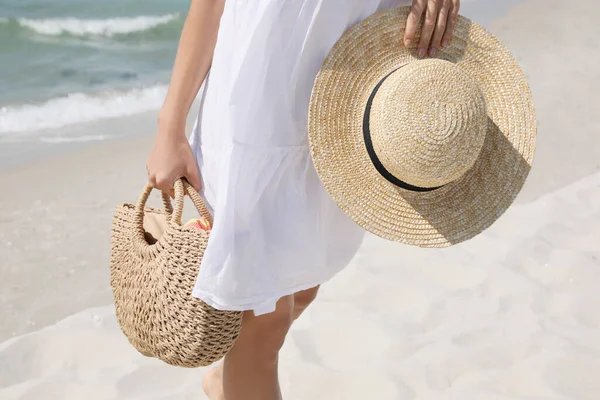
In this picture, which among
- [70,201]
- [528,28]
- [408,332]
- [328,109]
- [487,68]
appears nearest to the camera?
[328,109]

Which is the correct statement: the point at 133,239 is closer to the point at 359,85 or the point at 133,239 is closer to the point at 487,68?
the point at 359,85

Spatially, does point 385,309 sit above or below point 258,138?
below

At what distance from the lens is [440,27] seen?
1.51 meters

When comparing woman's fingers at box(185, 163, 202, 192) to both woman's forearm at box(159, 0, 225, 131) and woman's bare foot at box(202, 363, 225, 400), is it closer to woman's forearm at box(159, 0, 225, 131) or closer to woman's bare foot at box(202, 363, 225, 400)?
woman's forearm at box(159, 0, 225, 131)

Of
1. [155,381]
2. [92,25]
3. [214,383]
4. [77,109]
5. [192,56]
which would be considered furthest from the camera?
[92,25]

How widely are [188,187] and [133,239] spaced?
0.67 ft

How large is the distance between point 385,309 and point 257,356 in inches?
41.5

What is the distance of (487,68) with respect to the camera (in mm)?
1577

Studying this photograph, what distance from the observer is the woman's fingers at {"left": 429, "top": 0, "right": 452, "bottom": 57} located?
1499 mm

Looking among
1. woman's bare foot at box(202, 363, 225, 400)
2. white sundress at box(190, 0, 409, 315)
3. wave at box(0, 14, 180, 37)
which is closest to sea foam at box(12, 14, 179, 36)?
wave at box(0, 14, 180, 37)

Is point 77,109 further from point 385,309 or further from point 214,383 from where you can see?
point 214,383

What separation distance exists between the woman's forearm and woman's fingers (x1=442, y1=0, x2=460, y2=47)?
0.45 metres

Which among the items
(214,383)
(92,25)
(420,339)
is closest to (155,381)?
(214,383)

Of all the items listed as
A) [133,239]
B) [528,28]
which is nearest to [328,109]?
[133,239]
